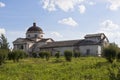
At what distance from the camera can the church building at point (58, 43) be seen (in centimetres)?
7138

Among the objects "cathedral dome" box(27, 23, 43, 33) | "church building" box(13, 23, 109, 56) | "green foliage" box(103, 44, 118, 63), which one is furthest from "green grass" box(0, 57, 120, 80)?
"cathedral dome" box(27, 23, 43, 33)

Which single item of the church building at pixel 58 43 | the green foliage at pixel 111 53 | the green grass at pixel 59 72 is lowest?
the green grass at pixel 59 72

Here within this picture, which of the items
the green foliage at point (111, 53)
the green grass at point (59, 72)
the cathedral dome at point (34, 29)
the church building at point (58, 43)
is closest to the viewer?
the green grass at point (59, 72)

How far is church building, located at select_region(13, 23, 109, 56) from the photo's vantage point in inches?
2810

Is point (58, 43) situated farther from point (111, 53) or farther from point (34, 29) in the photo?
point (111, 53)

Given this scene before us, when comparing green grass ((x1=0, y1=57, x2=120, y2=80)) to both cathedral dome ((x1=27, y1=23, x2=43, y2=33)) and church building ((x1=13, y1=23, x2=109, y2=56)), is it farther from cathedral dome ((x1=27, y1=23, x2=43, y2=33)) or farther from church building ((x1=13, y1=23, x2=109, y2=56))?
cathedral dome ((x1=27, y1=23, x2=43, y2=33))

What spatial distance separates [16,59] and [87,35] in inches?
1303

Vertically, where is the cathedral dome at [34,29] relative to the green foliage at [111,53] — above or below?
above

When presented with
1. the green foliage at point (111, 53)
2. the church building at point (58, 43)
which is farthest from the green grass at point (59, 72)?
the church building at point (58, 43)

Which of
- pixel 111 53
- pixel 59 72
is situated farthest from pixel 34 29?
pixel 59 72

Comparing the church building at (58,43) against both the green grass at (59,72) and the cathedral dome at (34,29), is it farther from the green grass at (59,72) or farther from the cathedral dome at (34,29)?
the green grass at (59,72)

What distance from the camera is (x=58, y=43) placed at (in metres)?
78.4

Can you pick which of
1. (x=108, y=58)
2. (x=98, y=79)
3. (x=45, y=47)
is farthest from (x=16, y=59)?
(x=45, y=47)

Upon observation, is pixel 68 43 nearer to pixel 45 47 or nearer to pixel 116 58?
pixel 45 47
